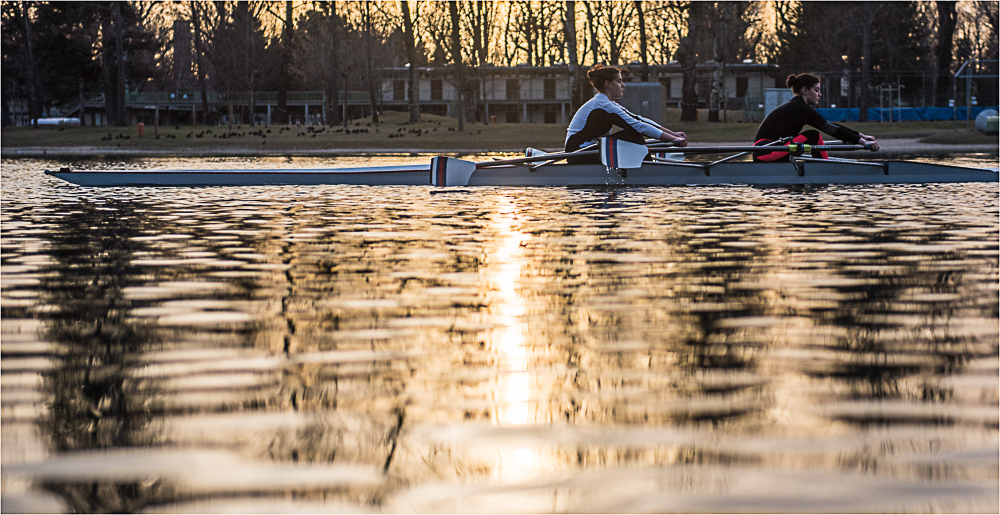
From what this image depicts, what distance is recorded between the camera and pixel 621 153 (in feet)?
46.7

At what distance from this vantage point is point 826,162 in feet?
48.4

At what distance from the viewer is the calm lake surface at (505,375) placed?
288 centimetres

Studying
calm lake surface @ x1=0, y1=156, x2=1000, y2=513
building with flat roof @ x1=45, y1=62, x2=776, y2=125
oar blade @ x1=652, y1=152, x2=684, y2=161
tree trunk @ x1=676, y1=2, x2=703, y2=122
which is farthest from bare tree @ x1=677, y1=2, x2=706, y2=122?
calm lake surface @ x1=0, y1=156, x2=1000, y2=513

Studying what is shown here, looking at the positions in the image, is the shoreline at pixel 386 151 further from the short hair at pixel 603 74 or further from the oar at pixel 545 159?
the short hair at pixel 603 74

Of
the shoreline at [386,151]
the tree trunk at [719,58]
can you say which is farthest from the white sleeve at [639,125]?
the tree trunk at [719,58]

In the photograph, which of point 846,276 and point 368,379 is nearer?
point 368,379

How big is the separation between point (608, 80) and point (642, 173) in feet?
4.39

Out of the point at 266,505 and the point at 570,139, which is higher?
the point at 570,139

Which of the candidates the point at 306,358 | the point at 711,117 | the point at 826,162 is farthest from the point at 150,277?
the point at 711,117

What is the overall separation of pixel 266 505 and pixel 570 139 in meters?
12.5

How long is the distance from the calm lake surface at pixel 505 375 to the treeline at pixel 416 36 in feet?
124

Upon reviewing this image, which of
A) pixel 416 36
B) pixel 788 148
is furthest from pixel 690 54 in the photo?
pixel 788 148

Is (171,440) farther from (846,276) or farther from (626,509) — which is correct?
(846,276)

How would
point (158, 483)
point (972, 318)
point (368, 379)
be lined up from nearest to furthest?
point (158, 483) → point (368, 379) → point (972, 318)
